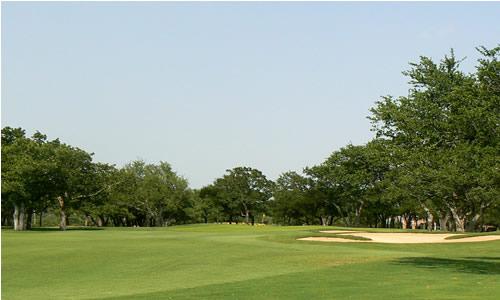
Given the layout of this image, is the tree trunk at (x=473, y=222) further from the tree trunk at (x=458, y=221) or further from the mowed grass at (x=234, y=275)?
the mowed grass at (x=234, y=275)

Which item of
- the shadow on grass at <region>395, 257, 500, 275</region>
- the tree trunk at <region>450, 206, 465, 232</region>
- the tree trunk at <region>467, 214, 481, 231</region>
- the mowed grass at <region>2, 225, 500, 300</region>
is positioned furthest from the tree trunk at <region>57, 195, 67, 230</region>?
the shadow on grass at <region>395, 257, 500, 275</region>

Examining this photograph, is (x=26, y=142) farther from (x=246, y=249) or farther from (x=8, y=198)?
(x=246, y=249)

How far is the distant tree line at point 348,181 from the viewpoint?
81.6 ft

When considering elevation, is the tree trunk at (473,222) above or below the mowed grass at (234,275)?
above

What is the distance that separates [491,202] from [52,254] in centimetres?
4320

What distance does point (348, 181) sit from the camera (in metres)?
94.4

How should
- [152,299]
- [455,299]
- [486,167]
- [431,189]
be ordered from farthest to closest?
[431,189], [486,167], [152,299], [455,299]

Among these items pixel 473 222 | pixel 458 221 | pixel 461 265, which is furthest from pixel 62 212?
pixel 461 265

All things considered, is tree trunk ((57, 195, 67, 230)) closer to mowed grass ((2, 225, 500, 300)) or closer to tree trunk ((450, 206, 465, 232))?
tree trunk ((450, 206, 465, 232))

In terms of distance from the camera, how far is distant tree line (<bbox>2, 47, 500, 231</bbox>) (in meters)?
24.9

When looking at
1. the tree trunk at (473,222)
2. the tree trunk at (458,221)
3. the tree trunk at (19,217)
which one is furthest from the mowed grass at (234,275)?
the tree trunk at (19,217)

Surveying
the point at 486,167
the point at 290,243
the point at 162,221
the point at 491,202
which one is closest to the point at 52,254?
the point at 290,243

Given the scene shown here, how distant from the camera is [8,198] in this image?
7850 centimetres

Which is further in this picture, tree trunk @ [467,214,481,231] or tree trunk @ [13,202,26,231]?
tree trunk @ [13,202,26,231]
